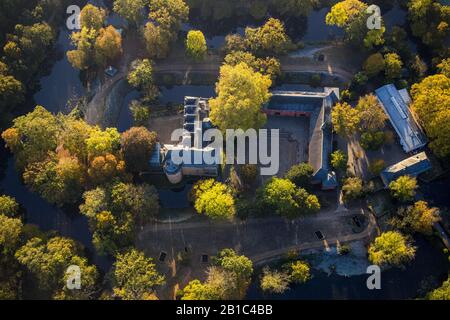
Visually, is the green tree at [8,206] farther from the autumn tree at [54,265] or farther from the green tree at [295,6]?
the green tree at [295,6]

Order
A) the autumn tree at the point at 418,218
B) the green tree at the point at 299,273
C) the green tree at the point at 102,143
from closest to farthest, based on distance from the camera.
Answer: the green tree at the point at 299,273, the autumn tree at the point at 418,218, the green tree at the point at 102,143

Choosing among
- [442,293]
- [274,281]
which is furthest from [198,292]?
[442,293]

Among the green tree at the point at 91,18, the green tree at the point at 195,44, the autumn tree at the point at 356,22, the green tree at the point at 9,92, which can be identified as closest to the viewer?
the green tree at the point at 9,92

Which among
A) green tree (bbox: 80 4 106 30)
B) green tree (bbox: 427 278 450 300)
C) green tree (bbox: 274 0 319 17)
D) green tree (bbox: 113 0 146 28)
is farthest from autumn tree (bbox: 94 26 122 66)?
green tree (bbox: 427 278 450 300)

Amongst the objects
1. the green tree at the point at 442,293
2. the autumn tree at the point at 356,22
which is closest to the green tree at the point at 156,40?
the autumn tree at the point at 356,22
